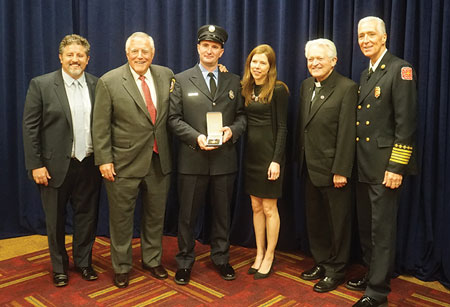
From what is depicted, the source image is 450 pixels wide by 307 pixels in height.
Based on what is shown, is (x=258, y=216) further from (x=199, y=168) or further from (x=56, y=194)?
(x=56, y=194)

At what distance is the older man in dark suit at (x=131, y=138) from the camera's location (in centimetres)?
282

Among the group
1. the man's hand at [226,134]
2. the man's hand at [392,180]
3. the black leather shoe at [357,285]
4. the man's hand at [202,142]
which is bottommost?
the black leather shoe at [357,285]

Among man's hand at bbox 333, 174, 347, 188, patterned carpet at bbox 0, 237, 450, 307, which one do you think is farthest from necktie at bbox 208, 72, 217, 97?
patterned carpet at bbox 0, 237, 450, 307

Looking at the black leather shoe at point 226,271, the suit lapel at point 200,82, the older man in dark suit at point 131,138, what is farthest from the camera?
the black leather shoe at point 226,271

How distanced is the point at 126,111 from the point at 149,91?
0.21 metres

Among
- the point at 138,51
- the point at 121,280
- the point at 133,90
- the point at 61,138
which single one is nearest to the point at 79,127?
the point at 61,138

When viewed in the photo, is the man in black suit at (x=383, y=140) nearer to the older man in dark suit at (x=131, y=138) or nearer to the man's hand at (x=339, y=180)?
the man's hand at (x=339, y=180)

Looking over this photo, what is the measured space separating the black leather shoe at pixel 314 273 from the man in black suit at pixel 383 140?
469 millimetres

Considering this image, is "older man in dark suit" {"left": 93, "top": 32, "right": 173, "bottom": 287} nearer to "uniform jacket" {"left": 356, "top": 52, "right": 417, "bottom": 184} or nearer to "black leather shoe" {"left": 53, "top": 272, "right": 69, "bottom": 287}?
"black leather shoe" {"left": 53, "top": 272, "right": 69, "bottom": 287}

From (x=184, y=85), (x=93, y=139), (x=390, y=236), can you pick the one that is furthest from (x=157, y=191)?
(x=390, y=236)

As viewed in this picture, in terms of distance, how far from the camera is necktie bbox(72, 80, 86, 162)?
2887 mm

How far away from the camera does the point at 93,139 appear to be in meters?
2.82

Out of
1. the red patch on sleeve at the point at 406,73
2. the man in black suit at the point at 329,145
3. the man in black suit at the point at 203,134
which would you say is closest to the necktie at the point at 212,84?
the man in black suit at the point at 203,134

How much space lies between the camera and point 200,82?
2945 mm
